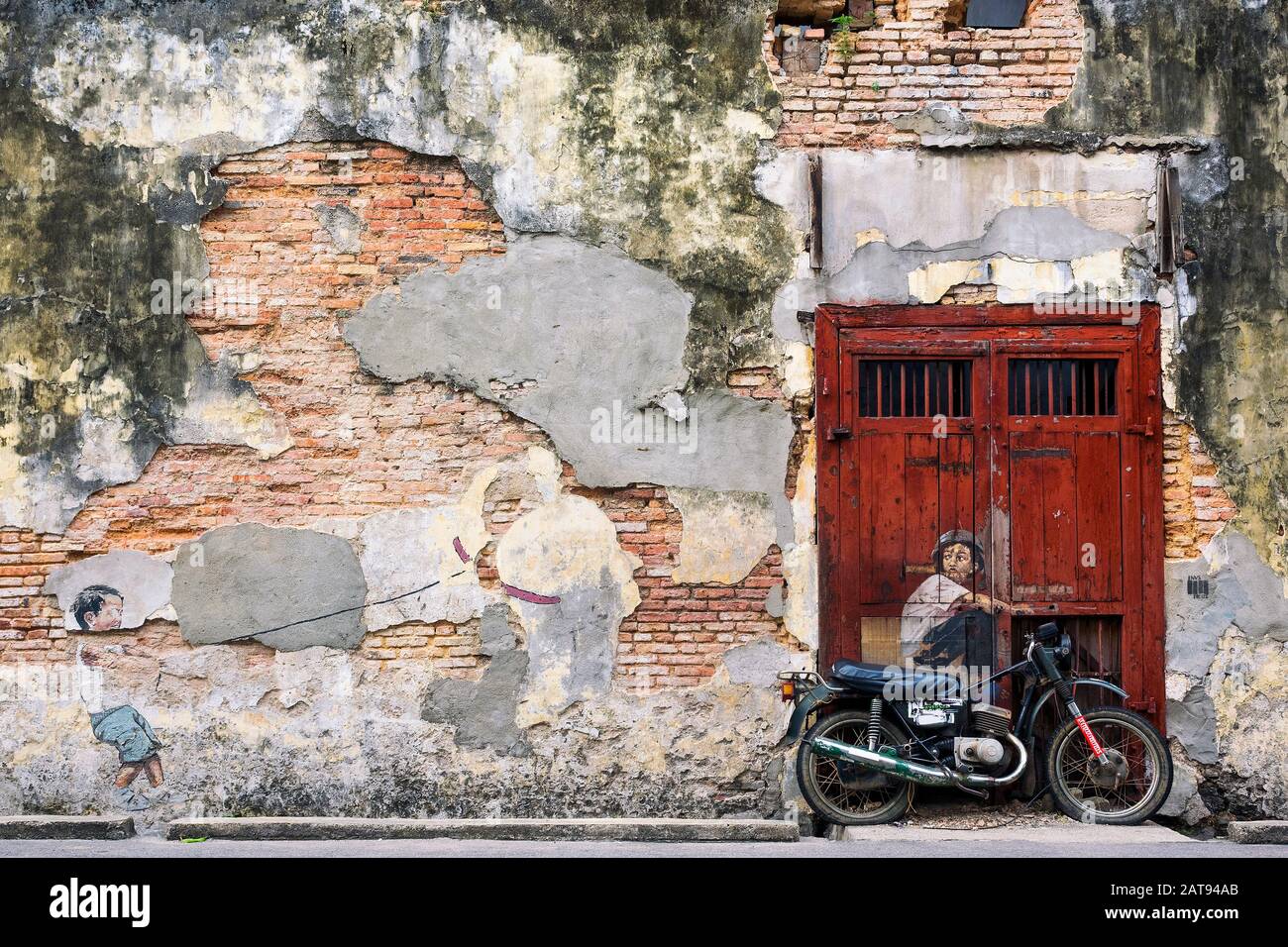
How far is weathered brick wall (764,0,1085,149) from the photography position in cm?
719

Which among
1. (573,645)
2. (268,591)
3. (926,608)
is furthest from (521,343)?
(926,608)

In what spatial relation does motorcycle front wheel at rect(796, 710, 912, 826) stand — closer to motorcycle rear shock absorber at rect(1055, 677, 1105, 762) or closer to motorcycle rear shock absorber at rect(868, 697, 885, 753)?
motorcycle rear shock absorber at rect(868, 697, 885, 753)

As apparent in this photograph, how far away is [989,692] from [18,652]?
17.3ft

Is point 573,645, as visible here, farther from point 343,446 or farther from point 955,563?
point 955,563

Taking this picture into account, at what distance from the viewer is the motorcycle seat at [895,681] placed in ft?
22.4

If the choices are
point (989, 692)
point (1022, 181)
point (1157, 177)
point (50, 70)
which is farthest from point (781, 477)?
point (50, 70)

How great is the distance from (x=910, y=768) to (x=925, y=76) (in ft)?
12.4

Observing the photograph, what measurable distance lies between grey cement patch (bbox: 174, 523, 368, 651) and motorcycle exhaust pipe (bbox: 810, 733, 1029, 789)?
103 inches

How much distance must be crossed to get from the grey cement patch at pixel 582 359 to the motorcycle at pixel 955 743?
125 cm

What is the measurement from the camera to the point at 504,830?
6789 millimetres

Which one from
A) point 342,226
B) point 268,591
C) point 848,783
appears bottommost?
point 848,783
